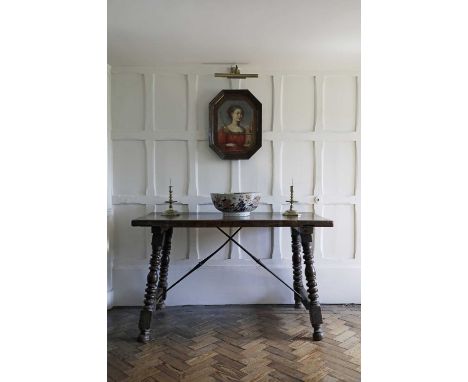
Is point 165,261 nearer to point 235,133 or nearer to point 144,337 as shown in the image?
point 144,337

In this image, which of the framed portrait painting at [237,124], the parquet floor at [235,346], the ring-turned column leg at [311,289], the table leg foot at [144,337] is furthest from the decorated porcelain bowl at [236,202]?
the table leg foot at [144,337]

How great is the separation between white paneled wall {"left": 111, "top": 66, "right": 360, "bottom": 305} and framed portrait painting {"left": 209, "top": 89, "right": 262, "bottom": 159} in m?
0.07

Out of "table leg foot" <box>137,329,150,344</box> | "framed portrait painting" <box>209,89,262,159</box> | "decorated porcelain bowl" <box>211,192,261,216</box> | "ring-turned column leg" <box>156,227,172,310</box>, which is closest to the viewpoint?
"table leg foot" <box>137,329,150,344</box>

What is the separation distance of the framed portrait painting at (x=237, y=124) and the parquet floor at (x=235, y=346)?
4.37 ft

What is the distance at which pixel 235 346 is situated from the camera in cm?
233

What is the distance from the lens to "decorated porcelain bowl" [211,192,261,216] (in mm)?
2633

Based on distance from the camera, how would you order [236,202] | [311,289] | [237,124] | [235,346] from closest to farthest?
[235,346] → [311,289] → [236,202] → [237,124]

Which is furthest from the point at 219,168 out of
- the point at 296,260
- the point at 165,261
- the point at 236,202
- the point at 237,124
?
the point at 296,260

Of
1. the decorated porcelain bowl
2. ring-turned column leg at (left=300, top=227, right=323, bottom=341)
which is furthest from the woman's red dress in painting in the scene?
ring-turned column leg at (left=300, top=227, right=323, bottom=341)

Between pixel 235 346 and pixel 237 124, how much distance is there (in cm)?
174

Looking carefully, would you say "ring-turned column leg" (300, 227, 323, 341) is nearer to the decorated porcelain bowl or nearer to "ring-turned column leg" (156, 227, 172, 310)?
the decorated porcelain bowl

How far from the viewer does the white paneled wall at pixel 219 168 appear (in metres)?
3.11
